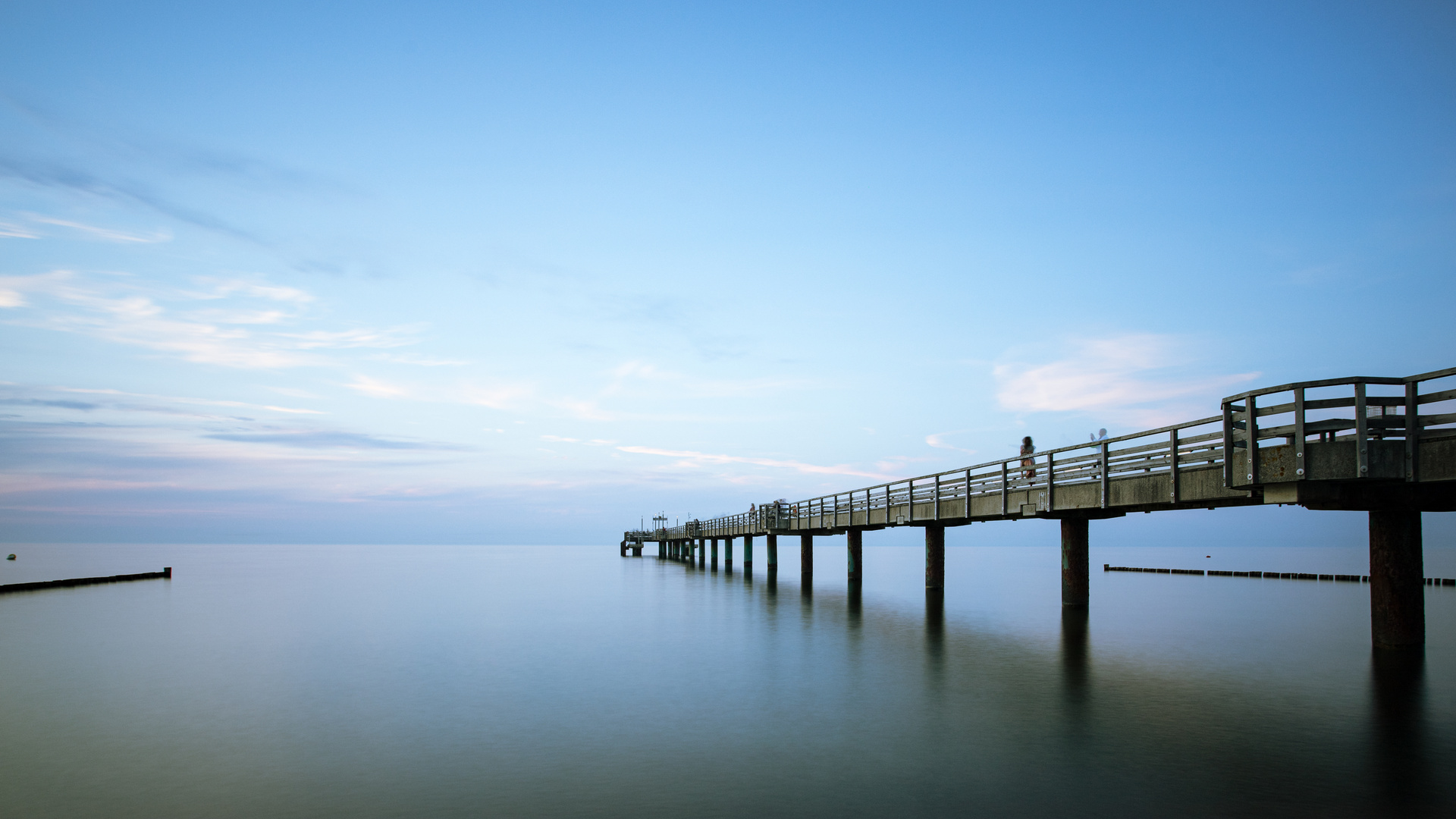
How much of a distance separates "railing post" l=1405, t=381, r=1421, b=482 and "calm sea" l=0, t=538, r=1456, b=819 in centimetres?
378

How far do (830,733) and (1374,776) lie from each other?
679cm

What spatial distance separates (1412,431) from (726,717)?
11.4 m

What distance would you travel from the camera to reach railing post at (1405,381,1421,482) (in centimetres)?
1367

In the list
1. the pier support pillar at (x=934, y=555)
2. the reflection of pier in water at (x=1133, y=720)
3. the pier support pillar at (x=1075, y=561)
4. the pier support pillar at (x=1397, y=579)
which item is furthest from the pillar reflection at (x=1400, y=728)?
the pier support pillar at (x=934, y=555)

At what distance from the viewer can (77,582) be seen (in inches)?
2008

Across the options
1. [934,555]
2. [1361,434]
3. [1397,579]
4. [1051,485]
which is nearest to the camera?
[1361,434]

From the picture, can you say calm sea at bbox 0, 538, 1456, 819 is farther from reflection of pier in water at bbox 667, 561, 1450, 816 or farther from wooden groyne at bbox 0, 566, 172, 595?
wooden groyne at bbox 0, 566, 172, 595

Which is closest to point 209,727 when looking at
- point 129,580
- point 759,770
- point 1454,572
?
point 759,770

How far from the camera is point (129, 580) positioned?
57.1 metres

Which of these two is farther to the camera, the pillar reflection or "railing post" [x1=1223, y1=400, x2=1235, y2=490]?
"railing post" [x1=1223, y1=400, x2=1235, y2=490]

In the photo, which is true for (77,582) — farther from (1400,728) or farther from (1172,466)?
(1400,728)

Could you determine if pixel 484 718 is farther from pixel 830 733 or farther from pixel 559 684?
pixel 830 733

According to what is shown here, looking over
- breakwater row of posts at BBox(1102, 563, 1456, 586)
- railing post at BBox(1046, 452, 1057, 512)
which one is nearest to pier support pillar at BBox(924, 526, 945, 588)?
railing post at BBox(1046, 452, 1057, 512)

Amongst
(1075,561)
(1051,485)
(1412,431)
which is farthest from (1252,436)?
(1075,561)
